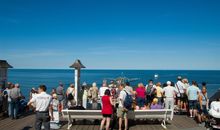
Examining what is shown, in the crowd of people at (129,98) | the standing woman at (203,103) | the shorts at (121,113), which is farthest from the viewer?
the standing woman at (203,103)

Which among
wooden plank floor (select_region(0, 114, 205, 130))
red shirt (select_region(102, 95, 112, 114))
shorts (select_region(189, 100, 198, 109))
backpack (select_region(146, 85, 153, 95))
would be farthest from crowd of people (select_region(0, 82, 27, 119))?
shorts (select_region(189, 100, 198, 109))

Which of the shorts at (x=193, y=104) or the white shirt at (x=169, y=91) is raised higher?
the white shirt at (x=169, y=91)

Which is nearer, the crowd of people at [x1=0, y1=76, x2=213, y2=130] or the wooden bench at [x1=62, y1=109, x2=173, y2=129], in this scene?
the crowd of people at [x1=0, y1=76, x2=213, y2=130]

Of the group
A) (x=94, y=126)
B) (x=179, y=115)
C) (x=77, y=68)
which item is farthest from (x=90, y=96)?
(x=179, y=115)

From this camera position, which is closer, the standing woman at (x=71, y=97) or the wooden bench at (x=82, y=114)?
→ the wooden bench at (x=82, y=114)

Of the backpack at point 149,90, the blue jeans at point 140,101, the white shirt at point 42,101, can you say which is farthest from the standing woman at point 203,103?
the white shirt at point 42,101

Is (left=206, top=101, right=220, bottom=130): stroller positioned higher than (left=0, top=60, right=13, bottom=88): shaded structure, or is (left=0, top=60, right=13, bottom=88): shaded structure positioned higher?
(left=0, top=60, right=13, bottom=88): shaded structure

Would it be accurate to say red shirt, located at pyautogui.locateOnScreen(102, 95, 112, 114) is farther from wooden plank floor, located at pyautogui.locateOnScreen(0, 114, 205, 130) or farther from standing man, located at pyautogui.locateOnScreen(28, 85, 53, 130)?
standing man, located at pyautogui.locateOnScreen(28, 85, 53, 130)

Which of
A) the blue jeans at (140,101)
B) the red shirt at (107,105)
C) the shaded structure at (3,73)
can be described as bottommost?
the blue jeans at (140,101)

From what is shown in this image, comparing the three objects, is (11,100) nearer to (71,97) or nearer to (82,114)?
(71,97)

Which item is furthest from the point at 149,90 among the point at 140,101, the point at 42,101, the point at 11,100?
the point at 11,100

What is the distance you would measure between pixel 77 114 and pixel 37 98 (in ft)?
7.24

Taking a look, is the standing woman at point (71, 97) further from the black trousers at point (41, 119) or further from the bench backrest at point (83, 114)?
the black trousers at point (41, 119)

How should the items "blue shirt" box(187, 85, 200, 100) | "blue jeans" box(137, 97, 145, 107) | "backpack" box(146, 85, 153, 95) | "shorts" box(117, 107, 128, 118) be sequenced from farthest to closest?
1. "backpack" box(146, 85, 153, 95)
2. "blue jeans" box(137, 97, 145, 107)
3. "blue shirt" box(187, 85, 200, 100)
4. "shorts" box(117, 107, 128, 118)
